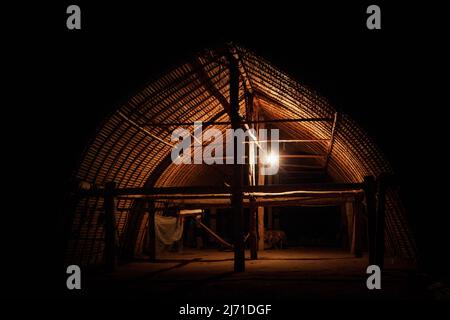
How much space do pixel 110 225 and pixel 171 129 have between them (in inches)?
166

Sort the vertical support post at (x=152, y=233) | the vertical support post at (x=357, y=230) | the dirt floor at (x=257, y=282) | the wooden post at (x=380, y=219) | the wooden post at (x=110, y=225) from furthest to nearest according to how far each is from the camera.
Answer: the vertical support post at (x=357, y=230)
the vertical support post at (x=152, y=233)
the wooden post at (x=110, y=225)
the wooden post at (x=380, y=219)
the dirt floor at (x=257, y=282)

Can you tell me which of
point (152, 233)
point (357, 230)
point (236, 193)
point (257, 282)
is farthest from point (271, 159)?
point (257, 282)

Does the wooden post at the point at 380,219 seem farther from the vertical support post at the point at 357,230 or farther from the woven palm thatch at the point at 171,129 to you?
the vertical support post at the point at 357,230

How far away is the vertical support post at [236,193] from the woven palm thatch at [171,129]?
2.11 feet

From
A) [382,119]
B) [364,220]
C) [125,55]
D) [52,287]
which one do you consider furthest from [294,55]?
[364,220]

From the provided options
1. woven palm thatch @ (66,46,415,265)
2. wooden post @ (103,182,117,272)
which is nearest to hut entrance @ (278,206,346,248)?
woven palm thatch @ (66,46,415,265)

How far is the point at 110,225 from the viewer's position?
11.4 meters

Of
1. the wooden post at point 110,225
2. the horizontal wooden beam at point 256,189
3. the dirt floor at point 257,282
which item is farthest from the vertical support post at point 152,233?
the horizontal wooden beam at point 256,189

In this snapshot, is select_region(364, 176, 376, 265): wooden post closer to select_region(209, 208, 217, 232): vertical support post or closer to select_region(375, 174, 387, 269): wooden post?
select_region(375, 174, 387, 269): wooden post

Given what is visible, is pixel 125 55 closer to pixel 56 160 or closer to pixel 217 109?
pixel 56 160

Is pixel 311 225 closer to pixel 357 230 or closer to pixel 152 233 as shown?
pixel 357 230

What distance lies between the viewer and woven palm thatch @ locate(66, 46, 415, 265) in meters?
11.6

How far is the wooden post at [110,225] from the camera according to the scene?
11188mm
